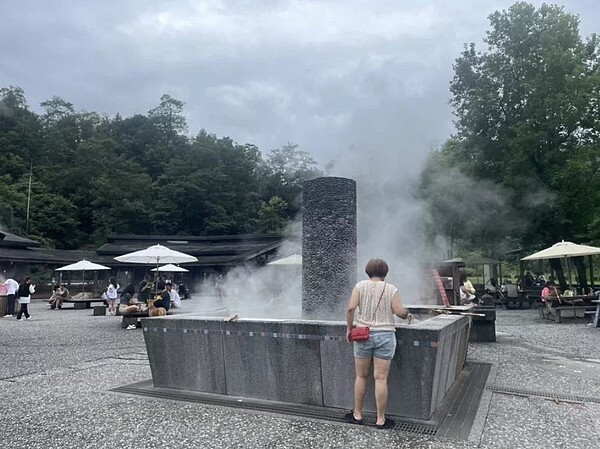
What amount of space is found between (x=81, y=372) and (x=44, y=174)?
51982 mm

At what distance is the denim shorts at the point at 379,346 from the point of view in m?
4.12

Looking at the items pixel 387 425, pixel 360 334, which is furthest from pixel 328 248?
pixel 387 425

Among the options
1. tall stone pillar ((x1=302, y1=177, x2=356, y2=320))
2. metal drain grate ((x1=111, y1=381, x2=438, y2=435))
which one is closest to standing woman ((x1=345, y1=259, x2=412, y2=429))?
metal drain grate ((x1=111, y1=381, x2=438, y2=435))

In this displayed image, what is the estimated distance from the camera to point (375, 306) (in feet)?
13.9

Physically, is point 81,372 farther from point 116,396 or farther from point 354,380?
point 354,380

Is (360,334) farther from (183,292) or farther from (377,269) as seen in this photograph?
(183,292)

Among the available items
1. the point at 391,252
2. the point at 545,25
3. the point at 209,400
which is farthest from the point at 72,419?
the point at 545,25

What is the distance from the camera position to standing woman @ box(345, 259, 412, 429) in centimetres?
414

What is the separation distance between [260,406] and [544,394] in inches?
132

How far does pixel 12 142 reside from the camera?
5375cm

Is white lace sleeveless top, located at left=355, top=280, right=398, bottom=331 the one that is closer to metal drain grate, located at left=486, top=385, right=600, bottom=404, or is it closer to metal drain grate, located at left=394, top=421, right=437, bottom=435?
metal drain grate, located at left=394, top=421, right=437, bottom=435

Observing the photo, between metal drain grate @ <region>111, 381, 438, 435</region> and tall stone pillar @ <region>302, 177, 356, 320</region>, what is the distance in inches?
66.3

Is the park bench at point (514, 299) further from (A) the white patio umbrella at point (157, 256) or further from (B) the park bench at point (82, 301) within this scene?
(B) the park bench at point (82, 301)

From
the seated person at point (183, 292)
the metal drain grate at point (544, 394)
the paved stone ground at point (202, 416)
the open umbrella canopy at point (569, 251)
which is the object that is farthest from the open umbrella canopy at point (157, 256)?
the seated person at point (183, 292)
